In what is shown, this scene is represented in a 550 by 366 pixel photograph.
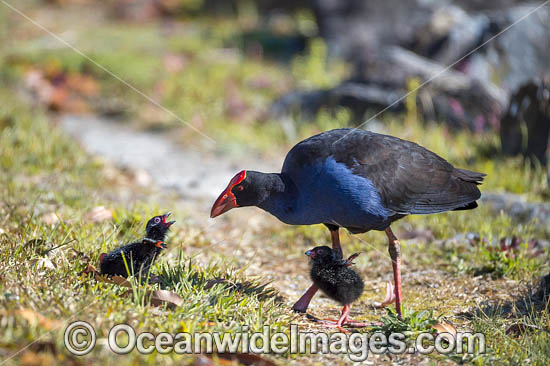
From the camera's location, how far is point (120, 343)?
9.36 feet

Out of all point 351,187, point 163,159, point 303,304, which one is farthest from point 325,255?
point 163,159

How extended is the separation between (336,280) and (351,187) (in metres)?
0.58

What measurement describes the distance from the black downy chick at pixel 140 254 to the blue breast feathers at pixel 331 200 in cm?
73

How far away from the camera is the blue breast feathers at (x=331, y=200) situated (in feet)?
12.3

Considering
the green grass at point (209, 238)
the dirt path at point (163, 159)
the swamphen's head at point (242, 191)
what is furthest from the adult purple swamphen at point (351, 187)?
the dirt path at point (163, 159)

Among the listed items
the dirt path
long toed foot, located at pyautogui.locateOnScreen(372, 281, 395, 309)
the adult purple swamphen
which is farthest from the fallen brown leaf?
the dirt path

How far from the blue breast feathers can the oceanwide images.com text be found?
691 millimetres

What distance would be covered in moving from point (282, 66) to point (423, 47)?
2.50 metres

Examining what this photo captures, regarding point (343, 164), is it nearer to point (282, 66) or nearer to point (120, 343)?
point (120, 343)

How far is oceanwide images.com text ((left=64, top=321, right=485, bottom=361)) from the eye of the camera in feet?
9.39

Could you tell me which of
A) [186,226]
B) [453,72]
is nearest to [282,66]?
[453,72]

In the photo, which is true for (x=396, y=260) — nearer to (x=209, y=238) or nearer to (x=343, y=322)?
(x=343, y=322)

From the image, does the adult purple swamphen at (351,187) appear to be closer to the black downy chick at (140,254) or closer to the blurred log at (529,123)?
the black downy chick at (140,254)

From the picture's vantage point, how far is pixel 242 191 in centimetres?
390
